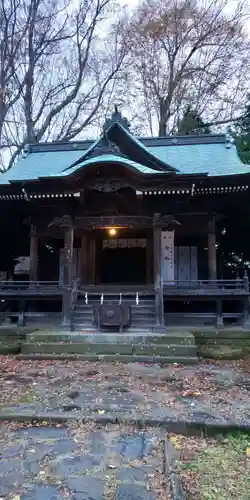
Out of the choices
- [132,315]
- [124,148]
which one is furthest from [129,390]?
[124,148]

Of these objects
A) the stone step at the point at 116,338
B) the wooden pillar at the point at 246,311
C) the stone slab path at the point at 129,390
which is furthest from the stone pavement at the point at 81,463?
the wooden pillar at the point at 246,311

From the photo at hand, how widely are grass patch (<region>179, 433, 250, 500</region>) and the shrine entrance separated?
934cm

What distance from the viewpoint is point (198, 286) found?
9406mm

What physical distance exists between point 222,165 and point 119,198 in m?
3.38

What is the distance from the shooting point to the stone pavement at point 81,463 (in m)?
2.76

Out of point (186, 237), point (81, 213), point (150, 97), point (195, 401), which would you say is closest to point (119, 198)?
point (81, 213)

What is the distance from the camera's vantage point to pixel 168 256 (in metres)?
10.7

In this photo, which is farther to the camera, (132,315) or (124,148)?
(124,148)

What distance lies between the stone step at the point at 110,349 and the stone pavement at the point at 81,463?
10.9ft

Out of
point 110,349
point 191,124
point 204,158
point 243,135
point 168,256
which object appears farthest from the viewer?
point 191,124

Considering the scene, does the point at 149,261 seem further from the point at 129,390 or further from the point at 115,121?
the point at 129,390

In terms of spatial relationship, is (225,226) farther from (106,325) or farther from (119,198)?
(106,325)

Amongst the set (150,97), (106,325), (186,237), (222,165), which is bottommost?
(106,325)

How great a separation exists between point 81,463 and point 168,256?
7857mm
